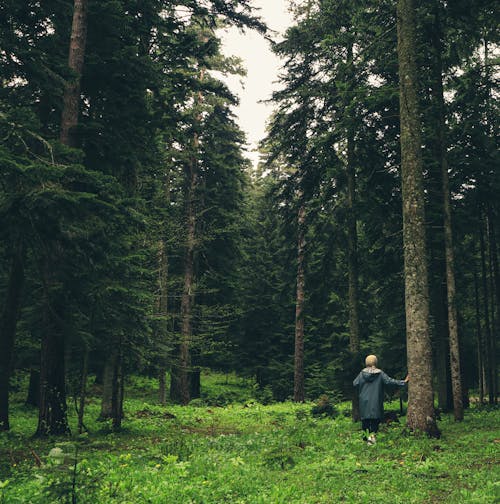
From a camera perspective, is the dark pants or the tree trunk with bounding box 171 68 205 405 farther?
the tree trunk with bounding box 171 68 205 405

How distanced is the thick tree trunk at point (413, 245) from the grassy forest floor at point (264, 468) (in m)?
0.72

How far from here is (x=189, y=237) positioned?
80.0ft

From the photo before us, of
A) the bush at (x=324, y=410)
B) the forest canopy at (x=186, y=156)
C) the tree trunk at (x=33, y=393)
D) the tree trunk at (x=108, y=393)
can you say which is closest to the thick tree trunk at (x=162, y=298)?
the forest canopy at (x=186, y=156)

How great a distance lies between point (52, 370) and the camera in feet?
36.2

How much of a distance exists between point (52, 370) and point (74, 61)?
755cm

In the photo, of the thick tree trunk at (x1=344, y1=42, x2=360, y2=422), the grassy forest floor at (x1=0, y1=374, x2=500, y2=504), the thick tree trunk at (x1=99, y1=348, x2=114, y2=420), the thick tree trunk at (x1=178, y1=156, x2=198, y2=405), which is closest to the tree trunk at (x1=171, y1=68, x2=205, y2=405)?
the thick tree trunk at (x1=178, y1=156, x2=198, y2=405)

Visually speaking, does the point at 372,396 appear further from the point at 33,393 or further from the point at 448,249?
the point at 33,393

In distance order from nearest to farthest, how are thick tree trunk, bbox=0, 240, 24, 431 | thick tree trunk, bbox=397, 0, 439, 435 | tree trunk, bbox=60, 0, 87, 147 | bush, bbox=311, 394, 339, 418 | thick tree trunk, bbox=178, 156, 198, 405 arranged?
thick tree trunk, bbox=397, 0, 439, 435 < tree trunk, bbox=60, 0, 87, 147 < thick tree trunk, bbox=0, 240, 24, 431 < bush, bbox=311, 394, 339, 418 < thick tree trunk, bbox=178, 156, 198, 405

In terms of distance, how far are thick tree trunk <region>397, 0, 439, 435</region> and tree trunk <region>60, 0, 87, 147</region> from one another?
25.7ft

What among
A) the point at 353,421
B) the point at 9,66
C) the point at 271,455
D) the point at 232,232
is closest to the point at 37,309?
the point at 9,66

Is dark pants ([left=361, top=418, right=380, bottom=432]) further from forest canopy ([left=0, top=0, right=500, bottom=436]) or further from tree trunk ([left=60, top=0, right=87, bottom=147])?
tree trunk ([left=60, top=0, right=87, bottom=147])

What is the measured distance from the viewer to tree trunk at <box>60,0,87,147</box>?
37.4 feet

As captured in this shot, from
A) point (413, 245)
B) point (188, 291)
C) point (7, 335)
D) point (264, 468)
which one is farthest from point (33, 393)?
point (413, 245)

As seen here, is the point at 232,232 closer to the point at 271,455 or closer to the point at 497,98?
the point at 497,98
